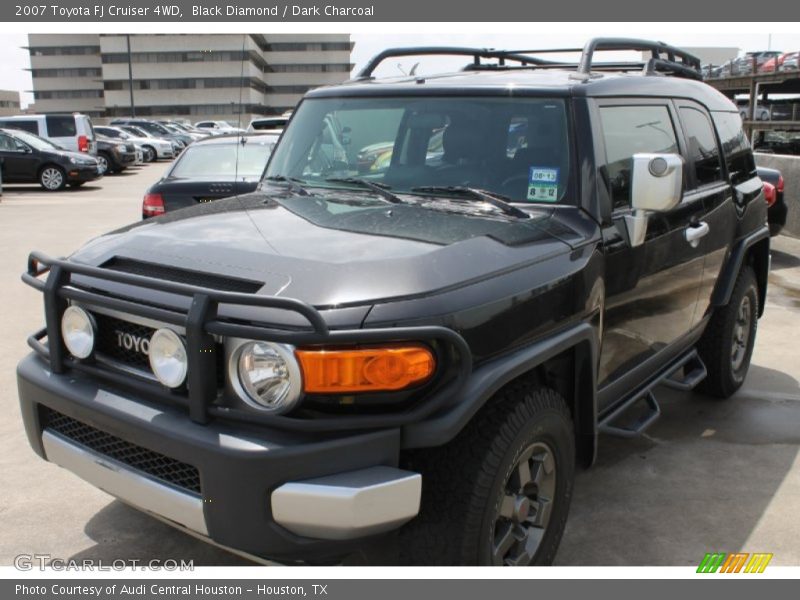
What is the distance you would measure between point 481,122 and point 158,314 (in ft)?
5.84

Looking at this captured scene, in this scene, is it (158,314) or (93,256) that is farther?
(93,256)

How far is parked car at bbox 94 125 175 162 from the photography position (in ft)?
109

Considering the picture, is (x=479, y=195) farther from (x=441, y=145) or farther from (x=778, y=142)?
(x=778, y=142)

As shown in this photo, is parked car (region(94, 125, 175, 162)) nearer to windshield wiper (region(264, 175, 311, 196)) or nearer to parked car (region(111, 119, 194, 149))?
parked car (region(111, 119, 194, 149))

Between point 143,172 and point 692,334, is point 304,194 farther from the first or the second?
point 143,172

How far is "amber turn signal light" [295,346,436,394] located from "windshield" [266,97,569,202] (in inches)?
51.8

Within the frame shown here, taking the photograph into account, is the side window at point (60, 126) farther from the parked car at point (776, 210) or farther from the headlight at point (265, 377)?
the headlight at point (265, 377)

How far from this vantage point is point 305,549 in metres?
2.35

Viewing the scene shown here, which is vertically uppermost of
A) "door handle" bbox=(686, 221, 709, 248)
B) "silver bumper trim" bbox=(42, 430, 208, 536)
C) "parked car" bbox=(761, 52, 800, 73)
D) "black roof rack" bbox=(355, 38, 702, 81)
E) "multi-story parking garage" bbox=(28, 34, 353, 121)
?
"multi-story parking garage" bbox=(28, 34, 353, 121)

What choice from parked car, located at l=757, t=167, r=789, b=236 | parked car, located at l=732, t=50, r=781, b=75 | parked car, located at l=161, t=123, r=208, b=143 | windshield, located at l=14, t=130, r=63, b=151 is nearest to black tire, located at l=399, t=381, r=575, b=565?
parked car, located at l=757, t=167, r=789, b=236

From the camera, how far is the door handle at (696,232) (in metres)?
4.11

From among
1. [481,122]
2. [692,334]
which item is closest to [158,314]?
[481,122]

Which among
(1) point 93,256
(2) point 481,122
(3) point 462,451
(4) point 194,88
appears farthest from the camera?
(4) point 194,88

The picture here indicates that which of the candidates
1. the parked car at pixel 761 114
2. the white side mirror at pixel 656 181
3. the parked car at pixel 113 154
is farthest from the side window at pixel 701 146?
the parked car at pixel 761 114
